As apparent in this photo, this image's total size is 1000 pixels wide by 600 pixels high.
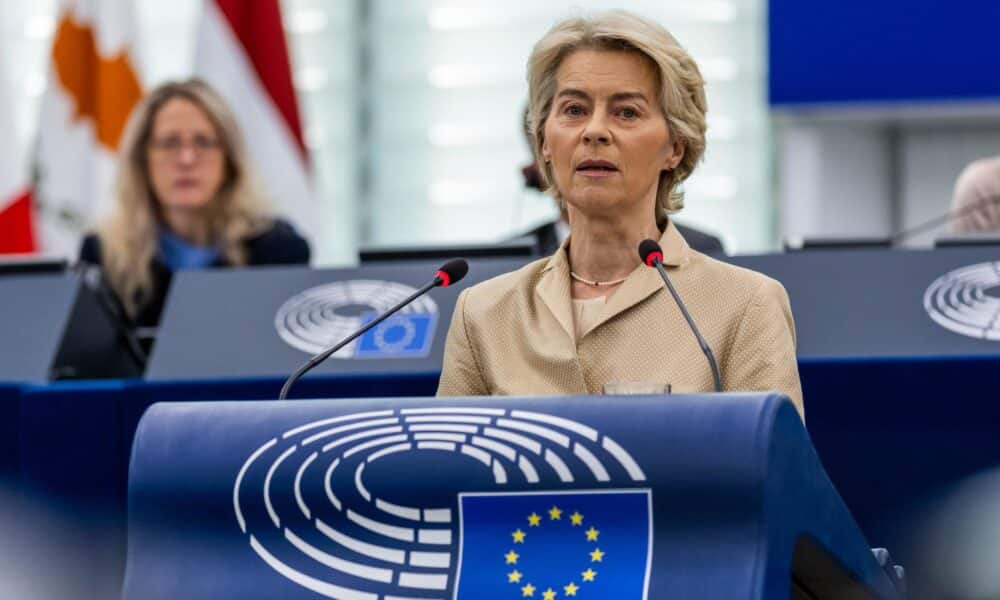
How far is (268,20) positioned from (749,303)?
3.96 metres

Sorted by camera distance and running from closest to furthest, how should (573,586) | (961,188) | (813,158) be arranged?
(573,586) → (961,188) → (813,158)

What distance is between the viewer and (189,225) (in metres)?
4.20

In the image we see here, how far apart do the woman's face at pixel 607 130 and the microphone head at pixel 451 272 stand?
20 cm

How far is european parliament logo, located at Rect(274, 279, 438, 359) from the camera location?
10.7 feet

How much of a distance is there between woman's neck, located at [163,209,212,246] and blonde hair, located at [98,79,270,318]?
0.05 feet

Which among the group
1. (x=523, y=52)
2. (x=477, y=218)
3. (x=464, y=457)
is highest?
(x=464, y=457)

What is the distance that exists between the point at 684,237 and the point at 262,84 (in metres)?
2.95

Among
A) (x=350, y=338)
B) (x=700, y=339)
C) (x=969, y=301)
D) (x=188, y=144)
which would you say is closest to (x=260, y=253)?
(x=188, y=144)

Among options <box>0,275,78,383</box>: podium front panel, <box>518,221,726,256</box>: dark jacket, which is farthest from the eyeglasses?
<box>518,221,726,256</box>: dark jacket

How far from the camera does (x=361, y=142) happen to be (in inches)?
318

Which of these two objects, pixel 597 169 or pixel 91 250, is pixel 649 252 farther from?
pixel 91 250

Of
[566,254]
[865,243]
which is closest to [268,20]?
[865,243]

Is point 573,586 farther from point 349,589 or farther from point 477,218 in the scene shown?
point 477,218

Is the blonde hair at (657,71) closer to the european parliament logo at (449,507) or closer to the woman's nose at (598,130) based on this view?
the woman's nose at (598,130)
